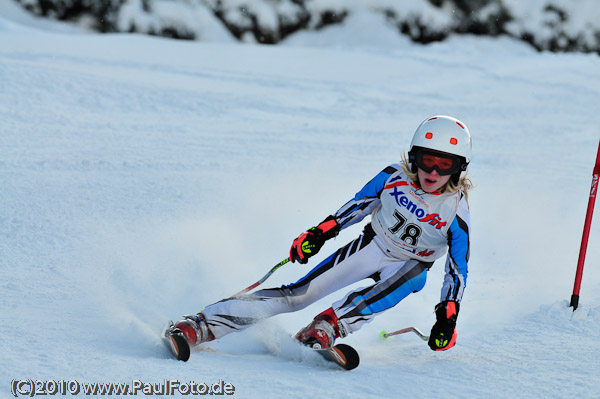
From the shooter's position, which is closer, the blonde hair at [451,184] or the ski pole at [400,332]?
the blonde hair at [451,184]

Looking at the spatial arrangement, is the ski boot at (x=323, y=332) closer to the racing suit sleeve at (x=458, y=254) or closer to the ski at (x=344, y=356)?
the ski at (x=344, y=356)

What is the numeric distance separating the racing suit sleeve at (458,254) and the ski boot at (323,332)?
561 millimetres

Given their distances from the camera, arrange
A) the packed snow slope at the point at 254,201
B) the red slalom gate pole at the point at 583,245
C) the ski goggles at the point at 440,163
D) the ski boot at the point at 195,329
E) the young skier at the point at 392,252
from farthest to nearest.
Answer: the red slalom gate pole at the point at 583,245 < the ski goggles at the point at 440,163 < the young skier at the point at 392,252 < the ski boot at the point at 195,329 < the packed snow slope at the point at 254,201

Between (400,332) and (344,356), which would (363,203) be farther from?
(344,356)

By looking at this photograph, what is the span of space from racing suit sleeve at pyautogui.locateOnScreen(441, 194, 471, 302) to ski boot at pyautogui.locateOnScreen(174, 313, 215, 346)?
1.19 meters

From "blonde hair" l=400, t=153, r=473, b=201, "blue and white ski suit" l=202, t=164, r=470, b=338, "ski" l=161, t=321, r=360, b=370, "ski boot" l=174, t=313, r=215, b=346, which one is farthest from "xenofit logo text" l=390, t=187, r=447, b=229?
"ski boot" l=174, t=313, r=215, b=346

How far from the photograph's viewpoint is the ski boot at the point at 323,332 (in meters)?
3.33

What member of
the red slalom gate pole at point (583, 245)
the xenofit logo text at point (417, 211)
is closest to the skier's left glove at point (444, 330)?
the xenofit logo text at point (417, 211)

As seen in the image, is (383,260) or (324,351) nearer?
(324,351)

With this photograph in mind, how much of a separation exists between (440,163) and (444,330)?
833 millimetres

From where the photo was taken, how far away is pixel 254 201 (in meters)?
6.35

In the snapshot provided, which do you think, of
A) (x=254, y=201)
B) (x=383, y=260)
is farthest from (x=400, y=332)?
(x=254, y=201)

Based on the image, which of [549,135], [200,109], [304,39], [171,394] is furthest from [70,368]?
[304,39]

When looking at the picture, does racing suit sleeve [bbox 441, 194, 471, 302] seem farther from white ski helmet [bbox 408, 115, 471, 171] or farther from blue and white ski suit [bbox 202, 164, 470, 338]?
white ski helmet [bbox 408, 115, 471, 171]
